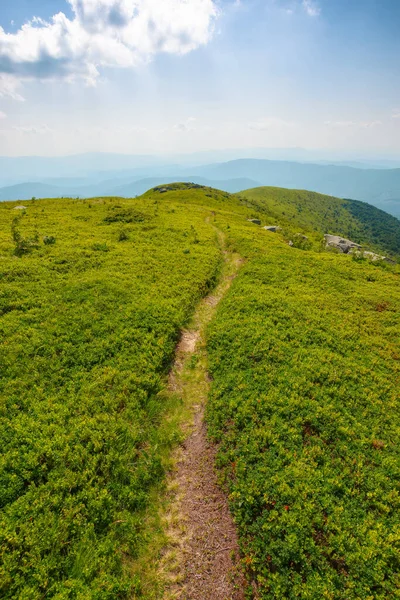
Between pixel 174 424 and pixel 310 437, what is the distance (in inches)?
243

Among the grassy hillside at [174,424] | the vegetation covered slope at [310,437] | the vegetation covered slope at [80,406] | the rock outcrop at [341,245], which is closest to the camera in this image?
the vegetation covered slope at [80,406]

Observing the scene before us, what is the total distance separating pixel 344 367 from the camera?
51.8 ft

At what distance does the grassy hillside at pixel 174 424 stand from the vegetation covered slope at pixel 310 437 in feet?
0.19

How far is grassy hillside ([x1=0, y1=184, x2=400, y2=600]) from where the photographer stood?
838 cm

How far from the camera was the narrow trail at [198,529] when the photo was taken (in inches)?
337

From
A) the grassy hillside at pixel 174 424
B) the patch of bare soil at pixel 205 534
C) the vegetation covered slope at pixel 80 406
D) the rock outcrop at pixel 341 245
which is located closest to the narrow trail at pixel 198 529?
the patch of bare soil at pixel 205 534

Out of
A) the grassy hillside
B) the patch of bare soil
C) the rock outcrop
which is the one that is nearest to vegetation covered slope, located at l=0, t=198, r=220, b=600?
the grassy hillside

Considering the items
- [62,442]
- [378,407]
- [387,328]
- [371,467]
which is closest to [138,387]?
[62,442]

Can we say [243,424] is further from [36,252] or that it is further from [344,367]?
[36,252]

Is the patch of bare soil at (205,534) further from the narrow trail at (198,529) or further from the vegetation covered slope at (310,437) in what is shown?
the vegetation covered slope at (310,437)

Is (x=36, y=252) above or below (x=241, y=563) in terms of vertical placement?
above

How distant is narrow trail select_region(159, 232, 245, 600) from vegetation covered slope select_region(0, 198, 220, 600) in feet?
3.61

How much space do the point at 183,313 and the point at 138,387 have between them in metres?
7.34

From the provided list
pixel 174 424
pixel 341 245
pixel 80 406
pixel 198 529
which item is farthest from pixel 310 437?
pixel 341 245
